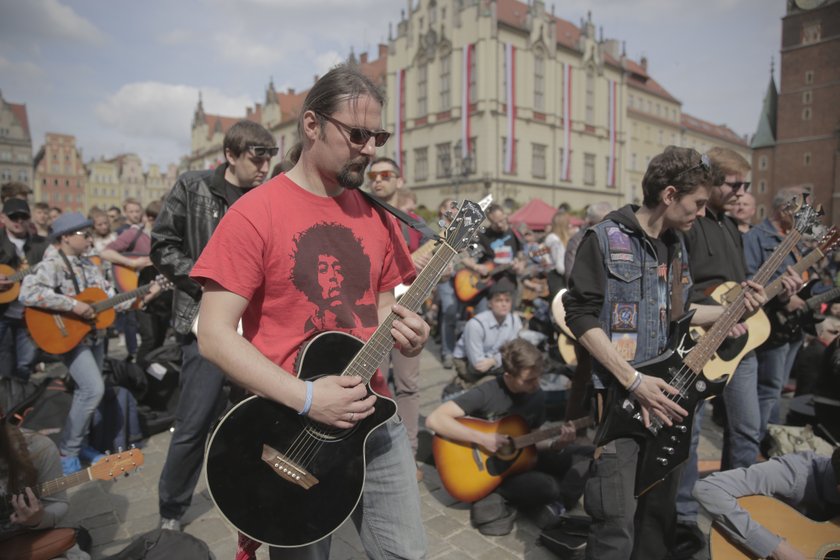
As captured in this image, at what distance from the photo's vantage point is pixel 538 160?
4194cm

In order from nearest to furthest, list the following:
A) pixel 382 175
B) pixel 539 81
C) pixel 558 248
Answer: pixel 382 175 < pixel 558 248 < pixel 539 81

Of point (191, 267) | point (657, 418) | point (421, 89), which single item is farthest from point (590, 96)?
point (657, 418)

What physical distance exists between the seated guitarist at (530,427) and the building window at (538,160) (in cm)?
3894

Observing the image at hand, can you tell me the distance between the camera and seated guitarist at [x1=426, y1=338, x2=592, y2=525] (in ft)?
12.9

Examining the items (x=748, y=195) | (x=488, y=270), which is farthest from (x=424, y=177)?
(x=748, y=195)

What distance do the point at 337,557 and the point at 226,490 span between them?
6.34 feet

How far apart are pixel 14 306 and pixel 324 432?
6018mm

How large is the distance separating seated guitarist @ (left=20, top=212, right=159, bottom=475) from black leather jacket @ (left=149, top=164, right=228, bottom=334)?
1.92 meters

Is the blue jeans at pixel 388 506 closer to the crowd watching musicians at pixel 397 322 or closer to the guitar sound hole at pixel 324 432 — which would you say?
the crowd watching musicians at pixel 397 322

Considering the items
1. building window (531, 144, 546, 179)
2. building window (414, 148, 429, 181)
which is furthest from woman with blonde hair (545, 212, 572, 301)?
building window (414, 148, 429, 181)

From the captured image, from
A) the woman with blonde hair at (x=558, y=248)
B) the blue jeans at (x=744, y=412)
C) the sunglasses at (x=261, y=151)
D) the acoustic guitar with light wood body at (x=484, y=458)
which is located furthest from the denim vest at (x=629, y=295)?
the woman with blonde hair at (x=558, y=248)

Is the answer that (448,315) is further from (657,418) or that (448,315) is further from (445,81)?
(445,81)

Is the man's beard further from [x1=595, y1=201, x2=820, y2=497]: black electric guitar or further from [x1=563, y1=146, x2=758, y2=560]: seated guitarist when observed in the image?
[x1=595, y1=201, x2=820, y2=497]: black electric guitar

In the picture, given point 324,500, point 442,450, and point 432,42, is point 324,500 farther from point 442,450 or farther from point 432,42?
point 432,42
